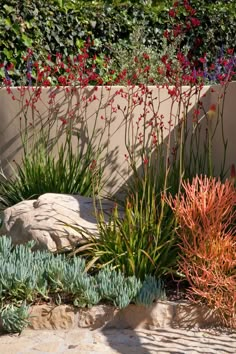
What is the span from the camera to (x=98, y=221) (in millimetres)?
5547

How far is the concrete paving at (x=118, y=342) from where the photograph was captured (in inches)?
179

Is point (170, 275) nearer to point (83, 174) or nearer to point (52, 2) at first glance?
point (83, 174)

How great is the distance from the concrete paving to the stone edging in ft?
0.16

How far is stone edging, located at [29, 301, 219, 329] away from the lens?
16.0 feet

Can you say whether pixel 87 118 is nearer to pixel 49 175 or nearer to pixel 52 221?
pixel 49 175

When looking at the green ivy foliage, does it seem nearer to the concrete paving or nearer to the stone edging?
the stone edging

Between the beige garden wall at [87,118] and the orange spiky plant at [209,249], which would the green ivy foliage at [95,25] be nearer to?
the beige garden wall at [87,118]

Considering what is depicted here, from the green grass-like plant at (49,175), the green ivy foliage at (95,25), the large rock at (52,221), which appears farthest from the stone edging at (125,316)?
the green ivy foliage at (95,25)

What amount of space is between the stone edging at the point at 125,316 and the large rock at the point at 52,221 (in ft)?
2.46

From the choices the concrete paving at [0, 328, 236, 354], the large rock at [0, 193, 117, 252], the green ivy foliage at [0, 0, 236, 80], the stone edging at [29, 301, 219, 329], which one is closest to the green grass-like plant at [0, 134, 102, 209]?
the large rock at [0, 193, 117, 252]

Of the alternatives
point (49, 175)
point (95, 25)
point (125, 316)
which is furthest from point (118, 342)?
point (95, 25)

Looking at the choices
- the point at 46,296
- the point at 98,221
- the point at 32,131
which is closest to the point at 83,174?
the point at 32,131

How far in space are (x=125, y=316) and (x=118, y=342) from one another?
283 mm

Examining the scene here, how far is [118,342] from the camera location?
470 cm
